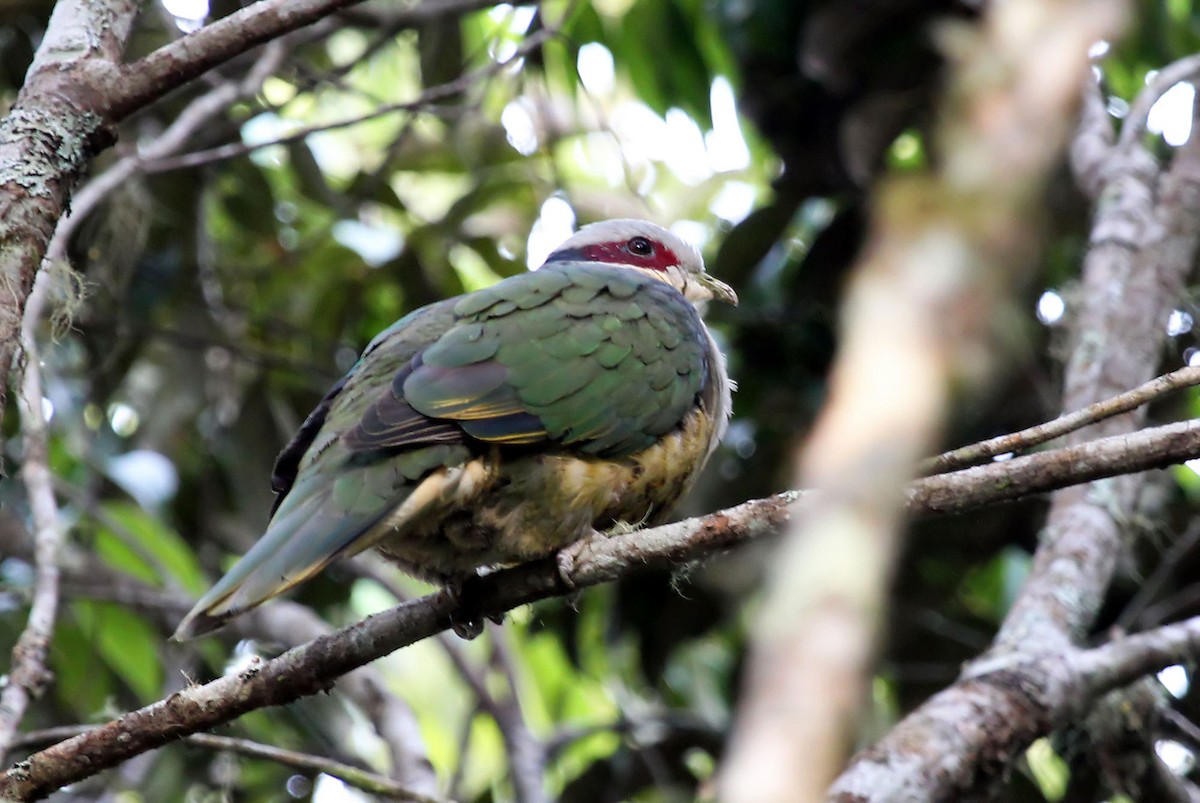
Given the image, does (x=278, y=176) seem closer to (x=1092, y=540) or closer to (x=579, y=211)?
(x=579, y=211)

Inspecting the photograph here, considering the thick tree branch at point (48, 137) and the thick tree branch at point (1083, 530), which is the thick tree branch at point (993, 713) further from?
the thick tree branch at point (48, 137)

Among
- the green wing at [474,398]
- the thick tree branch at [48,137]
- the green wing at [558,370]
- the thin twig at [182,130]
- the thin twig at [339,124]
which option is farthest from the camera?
the thin twig at [182,130]

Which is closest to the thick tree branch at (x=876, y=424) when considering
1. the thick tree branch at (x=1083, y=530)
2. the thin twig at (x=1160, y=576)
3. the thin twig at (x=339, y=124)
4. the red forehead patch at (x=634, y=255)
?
the thick tree branch at (x=1083, y=530)

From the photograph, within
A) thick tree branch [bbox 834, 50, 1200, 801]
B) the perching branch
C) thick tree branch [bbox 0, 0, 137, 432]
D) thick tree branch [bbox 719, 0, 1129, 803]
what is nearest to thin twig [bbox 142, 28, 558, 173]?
thick tree branch [bbox 0, 0, 137, 432]

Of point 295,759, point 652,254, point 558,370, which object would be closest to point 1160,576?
point 652,254

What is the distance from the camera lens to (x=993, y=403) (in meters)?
4.49

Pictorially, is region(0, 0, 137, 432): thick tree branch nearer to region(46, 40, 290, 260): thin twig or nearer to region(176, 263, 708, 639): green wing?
region(176, 263, 708, 639): green wing

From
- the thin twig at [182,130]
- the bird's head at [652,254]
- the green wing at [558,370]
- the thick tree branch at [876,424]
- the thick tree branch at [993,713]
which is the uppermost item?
the thick tree branch at [876,424]

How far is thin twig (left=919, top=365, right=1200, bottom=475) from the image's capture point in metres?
2.10

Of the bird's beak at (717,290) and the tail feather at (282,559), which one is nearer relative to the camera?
the tail feather at (282,559)

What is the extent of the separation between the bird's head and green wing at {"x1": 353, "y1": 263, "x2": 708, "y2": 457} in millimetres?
456

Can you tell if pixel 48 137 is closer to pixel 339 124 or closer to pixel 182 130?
pixel 339 124

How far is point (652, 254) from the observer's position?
13.2 ft

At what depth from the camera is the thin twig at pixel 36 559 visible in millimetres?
2668
